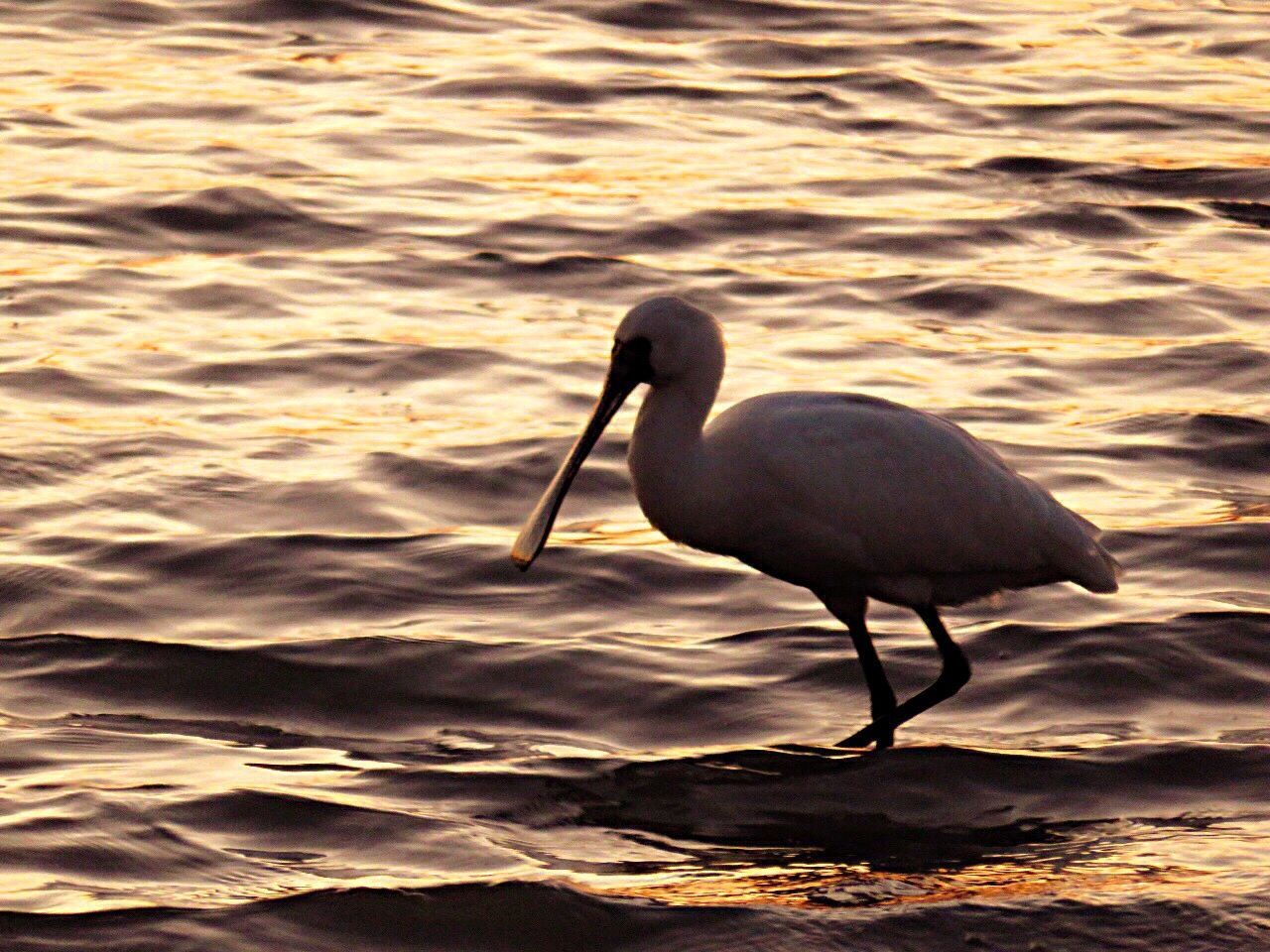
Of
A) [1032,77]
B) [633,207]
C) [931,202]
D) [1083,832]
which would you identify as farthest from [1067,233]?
[1083,832]

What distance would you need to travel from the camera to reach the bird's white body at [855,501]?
7.78 metres

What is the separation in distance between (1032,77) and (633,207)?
14.8 feet

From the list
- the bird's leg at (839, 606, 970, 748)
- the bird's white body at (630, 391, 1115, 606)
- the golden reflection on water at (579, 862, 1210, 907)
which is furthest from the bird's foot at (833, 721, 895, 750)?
the golden reflection on water at (579, 862, 1210, 907)

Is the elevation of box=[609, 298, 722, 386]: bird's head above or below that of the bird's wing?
above

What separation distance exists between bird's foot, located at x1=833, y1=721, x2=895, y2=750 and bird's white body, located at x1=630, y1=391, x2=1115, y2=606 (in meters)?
0.47

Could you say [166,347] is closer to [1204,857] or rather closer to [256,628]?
[256,628]

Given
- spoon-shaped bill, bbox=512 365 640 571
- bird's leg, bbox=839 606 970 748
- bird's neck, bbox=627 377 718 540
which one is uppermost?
bird's neck, bbox=627 377 718 540

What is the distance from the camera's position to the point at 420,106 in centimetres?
1591

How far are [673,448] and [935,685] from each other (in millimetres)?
1156

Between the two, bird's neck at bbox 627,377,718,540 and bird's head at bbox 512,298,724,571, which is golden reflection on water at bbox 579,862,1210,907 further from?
bird's head at bbox 512,298,724,571

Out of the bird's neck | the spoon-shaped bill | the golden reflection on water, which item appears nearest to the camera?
the golden reflection on water

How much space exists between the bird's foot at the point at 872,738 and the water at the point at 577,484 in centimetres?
8

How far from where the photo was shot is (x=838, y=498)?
7918mm

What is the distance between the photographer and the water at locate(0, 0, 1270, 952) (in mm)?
6742
